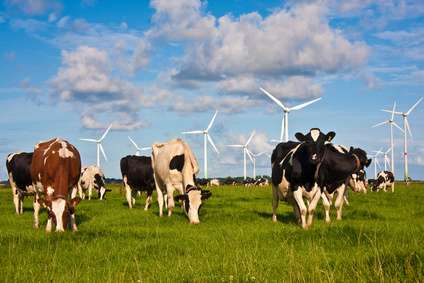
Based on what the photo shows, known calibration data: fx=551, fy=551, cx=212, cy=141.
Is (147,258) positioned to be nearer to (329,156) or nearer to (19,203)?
(329,156)

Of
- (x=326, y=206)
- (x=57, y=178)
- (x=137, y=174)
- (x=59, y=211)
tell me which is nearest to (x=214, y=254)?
(x=59, y=211)

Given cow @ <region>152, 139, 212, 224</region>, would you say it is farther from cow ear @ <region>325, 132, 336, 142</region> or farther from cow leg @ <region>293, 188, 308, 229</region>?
cow ear @ <region>325, 132, 336, 142</region>

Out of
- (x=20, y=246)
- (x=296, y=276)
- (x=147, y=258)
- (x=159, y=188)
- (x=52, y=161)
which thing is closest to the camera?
(x=296, y=276)

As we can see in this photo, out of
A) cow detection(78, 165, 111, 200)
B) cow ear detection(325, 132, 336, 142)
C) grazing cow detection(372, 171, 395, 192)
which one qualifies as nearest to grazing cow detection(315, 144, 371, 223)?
cow ear detection(325, 132, 336, 142)

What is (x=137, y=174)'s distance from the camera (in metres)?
26.6

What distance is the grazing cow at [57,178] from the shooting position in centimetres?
1509

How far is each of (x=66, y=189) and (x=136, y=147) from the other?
192 feet

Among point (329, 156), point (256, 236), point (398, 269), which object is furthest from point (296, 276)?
point (329, 156)

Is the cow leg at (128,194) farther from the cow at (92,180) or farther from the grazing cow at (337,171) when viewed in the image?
the grazing cow at (337,171)

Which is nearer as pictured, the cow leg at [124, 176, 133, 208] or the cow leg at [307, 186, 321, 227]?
the cow leg at [307, 186, 321, 227]

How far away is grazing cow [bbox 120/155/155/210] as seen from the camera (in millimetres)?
26156

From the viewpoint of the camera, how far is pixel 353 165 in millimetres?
18312

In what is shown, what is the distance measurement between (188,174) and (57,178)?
528cm

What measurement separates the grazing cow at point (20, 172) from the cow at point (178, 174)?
4.83 m
